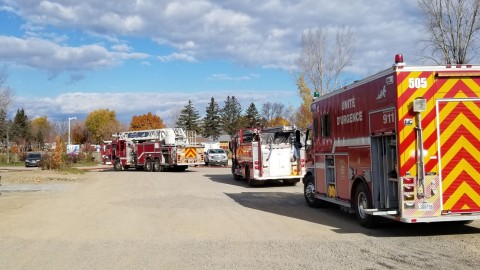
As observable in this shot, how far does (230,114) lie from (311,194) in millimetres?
112768

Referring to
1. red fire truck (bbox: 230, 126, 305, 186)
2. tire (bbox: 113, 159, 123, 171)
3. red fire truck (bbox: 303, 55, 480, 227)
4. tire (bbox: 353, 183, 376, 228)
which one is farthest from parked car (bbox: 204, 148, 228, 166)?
red fire truck (bbox: 303, 55, 480, 227)

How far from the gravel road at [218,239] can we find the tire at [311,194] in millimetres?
262

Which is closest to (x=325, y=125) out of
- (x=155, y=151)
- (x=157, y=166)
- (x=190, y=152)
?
(x=190, y=152)

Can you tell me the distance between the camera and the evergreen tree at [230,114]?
121119 millimetres

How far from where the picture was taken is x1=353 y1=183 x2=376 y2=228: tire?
1005 cm

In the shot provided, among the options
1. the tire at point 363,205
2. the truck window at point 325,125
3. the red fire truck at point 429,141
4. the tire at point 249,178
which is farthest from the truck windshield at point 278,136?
the red fire truck at point 429,141

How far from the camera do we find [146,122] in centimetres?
10400

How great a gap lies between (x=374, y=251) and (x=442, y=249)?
1.18 metres

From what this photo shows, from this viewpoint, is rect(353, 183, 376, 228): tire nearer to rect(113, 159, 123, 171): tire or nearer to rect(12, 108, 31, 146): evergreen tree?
rect(113, 159, 123, 171): tire

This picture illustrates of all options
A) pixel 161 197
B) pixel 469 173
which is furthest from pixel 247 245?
pixel 161 197

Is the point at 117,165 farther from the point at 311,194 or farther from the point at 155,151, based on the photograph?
the point at 311,194

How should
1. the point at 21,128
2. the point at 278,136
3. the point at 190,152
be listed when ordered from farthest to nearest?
1. the point at 21,128
2. the point at 190,152
3. the point at 278,136

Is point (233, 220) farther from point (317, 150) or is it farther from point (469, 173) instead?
point (469, 173)

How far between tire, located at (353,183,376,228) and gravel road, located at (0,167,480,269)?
0.21 m
